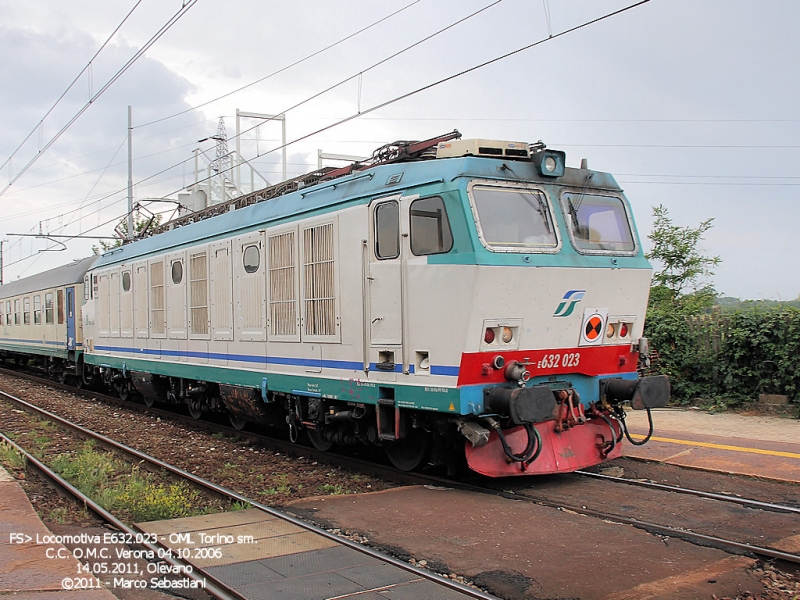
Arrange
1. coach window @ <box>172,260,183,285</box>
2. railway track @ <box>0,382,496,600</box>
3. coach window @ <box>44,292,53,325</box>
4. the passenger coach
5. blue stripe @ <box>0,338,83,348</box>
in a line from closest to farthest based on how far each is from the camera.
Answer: railway track @ <box>0,382,496,600</box>
the passenger coach
coach window @ <box>172,260,183,285</box>
blue stripe @ <box>0,338,83,348</box>
coach window @ <box>44,292,53,325</box>

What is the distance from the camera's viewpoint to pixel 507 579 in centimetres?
534

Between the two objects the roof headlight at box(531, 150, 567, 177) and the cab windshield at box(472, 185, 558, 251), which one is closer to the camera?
the cab windshield at box(472, 185, 558, 251)

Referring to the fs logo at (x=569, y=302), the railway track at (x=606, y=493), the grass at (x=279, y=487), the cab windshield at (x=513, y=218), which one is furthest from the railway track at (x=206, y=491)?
the fs logo at (x=569, y=302)

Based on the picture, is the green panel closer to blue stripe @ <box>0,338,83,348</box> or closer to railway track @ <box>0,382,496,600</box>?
railway track @ <box>0,382,496,600</box>

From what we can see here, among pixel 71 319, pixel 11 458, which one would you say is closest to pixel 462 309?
pixel 11 458

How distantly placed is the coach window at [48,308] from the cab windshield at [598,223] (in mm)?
20059

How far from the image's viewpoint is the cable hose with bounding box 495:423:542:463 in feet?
24.4

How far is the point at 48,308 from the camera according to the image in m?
24.1

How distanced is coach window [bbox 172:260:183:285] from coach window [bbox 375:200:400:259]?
6.32 m

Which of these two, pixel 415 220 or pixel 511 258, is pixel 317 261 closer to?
pixel 415 220

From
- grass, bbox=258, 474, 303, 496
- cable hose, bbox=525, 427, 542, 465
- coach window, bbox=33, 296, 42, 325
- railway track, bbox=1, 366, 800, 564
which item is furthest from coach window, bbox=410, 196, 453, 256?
coach window, bbox=33, 296, 42, 325

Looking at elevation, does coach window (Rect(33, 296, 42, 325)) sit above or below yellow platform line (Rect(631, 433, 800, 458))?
above

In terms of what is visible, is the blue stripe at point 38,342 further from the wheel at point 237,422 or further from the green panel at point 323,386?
the wheel at point 237,422

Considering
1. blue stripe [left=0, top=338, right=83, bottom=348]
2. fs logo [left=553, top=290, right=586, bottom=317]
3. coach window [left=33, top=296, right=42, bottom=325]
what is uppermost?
coach window [left=33, top=296, right=42, bottom=325]
